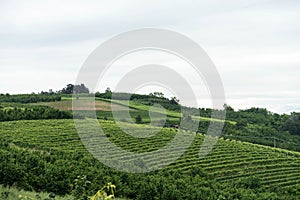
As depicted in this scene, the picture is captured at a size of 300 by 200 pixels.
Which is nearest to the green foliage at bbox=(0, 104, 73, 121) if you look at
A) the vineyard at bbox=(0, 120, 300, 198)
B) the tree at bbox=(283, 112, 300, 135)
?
the vineyard at bbox=(0, 120, 300, 198)

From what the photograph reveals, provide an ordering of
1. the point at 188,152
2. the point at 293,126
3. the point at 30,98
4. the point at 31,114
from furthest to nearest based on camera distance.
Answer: the point at 293,126 → the point at 30,98 → the point at 31,114 → the point at 188,152

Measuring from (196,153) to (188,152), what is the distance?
75 cm

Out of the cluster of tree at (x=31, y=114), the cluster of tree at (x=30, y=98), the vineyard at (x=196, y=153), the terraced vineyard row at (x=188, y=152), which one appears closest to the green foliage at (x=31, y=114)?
→ the cluster of tree at (x=31, y=114)

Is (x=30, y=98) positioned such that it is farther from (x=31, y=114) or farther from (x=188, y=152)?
(x=188, y=152)

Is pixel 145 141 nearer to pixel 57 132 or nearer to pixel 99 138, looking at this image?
pixel 99 138

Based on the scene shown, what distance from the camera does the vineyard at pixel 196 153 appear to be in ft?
122

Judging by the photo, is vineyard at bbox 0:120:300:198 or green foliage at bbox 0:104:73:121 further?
green foliage at bbox 0:104:73:121

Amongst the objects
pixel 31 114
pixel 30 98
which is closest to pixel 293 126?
pixel 30 98

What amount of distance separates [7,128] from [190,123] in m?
23.2

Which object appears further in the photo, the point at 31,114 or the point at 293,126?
the point at 293,126

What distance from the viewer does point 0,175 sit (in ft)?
28.9

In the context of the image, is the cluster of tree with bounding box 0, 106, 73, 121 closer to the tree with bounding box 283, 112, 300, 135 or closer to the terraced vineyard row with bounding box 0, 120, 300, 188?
the terraced vineyard row with bounding box 0, 120, 300, 188

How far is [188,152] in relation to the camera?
42.8 m

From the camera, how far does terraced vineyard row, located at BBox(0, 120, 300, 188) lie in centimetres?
3756
